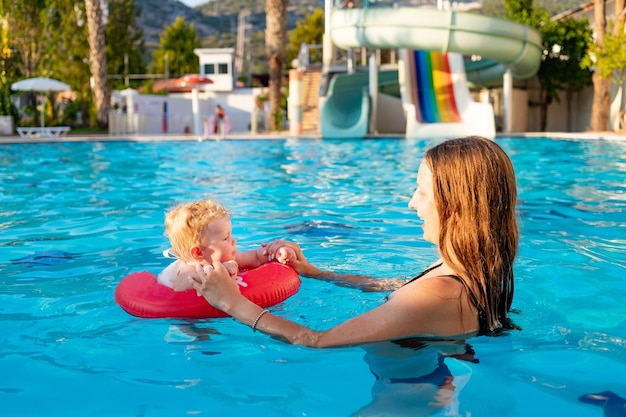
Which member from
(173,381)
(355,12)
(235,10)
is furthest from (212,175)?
(235,10)

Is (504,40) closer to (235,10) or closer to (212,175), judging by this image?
(212,175)

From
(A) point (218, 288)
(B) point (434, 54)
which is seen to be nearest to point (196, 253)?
(A) point (218, 288)

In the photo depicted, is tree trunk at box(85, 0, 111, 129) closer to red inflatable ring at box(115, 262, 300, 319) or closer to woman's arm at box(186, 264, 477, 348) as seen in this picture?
red inflatable ring at box(115, 262, 300, 319)

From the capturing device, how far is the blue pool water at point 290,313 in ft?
6.98

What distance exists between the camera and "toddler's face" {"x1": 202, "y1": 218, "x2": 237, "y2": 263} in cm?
276

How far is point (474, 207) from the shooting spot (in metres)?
2.02

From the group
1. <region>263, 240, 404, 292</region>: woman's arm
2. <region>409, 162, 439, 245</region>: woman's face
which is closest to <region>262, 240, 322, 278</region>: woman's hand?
<region>263, 240, 404, 292</region>: woman's arm

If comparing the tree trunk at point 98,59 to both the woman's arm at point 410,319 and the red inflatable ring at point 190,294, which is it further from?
the woman's arm at point 410,319

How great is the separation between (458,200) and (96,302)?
→ 76.3 inches

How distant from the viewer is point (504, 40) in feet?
53.1

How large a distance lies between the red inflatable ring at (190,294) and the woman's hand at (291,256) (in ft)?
0.30

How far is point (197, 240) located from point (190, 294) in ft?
0.68

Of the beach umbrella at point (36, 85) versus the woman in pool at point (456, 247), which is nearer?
the woman in pool at point (456, 247)

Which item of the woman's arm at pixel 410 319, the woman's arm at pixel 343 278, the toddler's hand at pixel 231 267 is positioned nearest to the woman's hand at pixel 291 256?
the woman's arm at pixel 343 278
